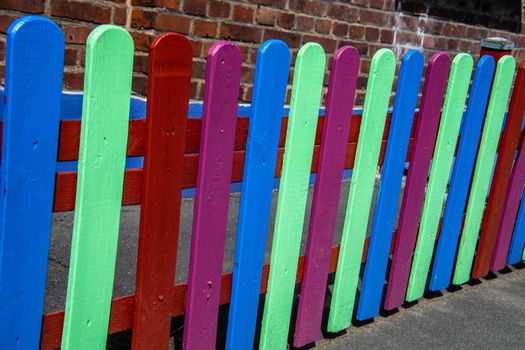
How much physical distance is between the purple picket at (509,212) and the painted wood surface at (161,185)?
2.24m

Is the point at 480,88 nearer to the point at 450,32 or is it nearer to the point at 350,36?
the point at 350,36

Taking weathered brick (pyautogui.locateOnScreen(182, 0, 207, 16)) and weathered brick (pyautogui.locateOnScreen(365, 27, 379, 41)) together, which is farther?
weathered brick (pyautogui.locateOnScreen(365, 27, 379, 41))

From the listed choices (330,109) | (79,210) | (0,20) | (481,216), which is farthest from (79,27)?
(481,216)

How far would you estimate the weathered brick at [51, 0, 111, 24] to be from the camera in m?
3.38

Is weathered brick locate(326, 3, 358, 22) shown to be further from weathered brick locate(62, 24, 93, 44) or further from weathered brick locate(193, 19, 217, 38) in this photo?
weathered brick locate(62, 24, 93, 44)

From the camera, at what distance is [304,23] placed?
434 centimetres

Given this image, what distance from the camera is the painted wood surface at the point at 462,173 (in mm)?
2982

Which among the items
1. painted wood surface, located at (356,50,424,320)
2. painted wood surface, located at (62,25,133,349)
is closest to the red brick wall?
painted wood surface, located at (356,50,424,320)

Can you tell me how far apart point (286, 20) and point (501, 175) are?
1774 millimetres

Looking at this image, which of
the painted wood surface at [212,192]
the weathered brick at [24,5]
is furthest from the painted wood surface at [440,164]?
the weathered brick at [24,5]

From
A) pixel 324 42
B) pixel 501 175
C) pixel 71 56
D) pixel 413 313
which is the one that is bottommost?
pixel 413 313

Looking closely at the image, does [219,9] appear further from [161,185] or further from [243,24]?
[161,185]

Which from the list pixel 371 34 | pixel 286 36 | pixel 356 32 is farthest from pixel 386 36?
pixel 286 36

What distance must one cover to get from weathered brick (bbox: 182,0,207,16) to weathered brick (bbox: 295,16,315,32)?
84cm
